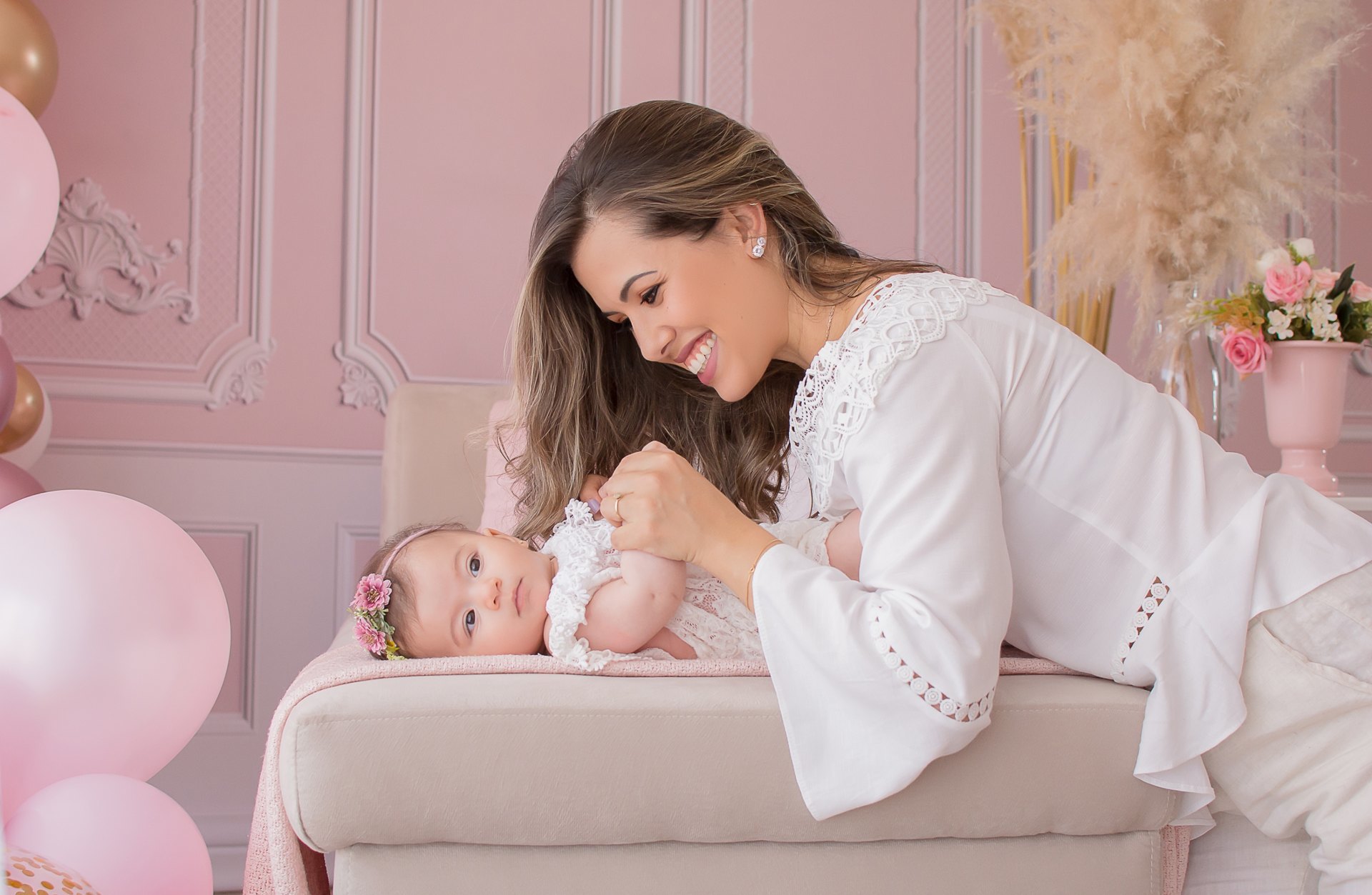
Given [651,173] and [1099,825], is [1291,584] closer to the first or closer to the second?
[1099,825]

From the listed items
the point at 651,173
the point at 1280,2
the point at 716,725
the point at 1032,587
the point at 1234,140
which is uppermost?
the point at 1280,2

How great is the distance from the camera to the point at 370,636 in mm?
1483

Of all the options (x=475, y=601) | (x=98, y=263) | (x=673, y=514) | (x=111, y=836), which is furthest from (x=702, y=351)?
(x=98, y=263)

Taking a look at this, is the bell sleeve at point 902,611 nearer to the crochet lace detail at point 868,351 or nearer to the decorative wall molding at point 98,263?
the crochet lace detail at point 868,351

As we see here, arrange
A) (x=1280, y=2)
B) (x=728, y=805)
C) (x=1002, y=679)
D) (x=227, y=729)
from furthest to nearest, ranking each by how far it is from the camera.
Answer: (x=227, y=729) → (x=1280, y=2) → (x=1002, y=679) → (x=728, y=805)

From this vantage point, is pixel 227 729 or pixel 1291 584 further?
pixel 227 729

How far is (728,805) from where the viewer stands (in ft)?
4.09

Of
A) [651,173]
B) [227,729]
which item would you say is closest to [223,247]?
[227,729]

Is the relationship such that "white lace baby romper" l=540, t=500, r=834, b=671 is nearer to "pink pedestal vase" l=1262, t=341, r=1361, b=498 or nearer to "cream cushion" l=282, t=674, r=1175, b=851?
"cream cushion" l=282, t=674, r=1175, b=851

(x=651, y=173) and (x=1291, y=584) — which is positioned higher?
(x=651, y=173)

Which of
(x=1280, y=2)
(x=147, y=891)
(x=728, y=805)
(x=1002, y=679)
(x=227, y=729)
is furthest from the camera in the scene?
(x=227, y=729)

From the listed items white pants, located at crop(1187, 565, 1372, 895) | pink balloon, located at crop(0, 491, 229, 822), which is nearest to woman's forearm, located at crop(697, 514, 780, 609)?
white pants, located at crop(1187, 565, 1372, 895)

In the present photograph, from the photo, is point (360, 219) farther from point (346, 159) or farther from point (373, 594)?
point (373, 594)

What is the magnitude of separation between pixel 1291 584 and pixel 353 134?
2.49 meters
